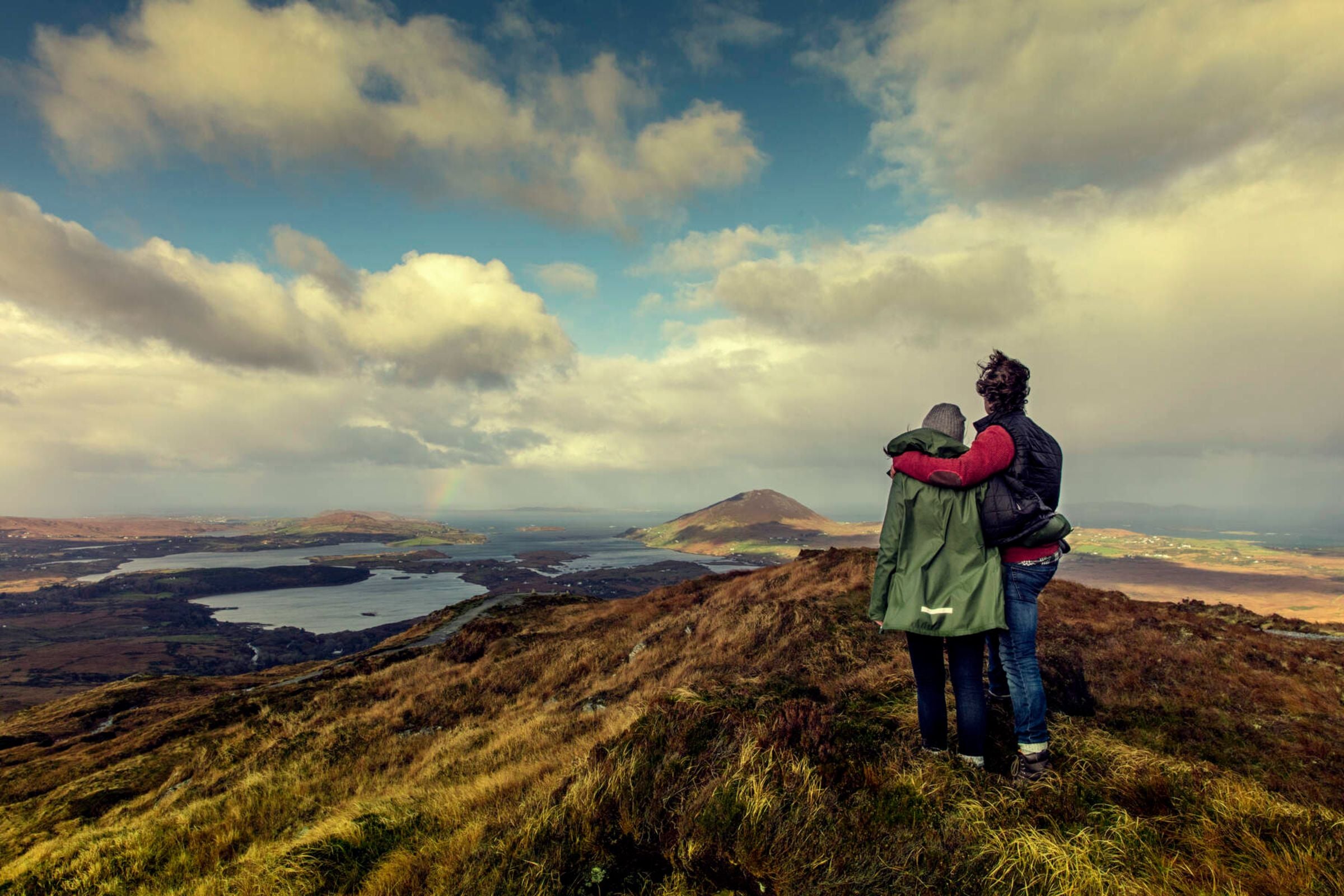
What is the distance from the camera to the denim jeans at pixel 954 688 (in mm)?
4492

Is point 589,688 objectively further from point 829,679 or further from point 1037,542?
point 1037,542

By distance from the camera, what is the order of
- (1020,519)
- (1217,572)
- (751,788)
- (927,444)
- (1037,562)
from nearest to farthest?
(751,788)
(1020,519)
(1037,562)
(927,444)
(1217,572)

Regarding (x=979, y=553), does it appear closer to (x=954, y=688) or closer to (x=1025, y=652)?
(x=1025, y=652)

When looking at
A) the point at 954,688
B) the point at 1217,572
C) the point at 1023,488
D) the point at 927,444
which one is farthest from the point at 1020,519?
the point at 1217,572

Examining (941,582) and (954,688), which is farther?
(941,582)

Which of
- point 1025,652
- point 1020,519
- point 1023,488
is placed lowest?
point 1025,652

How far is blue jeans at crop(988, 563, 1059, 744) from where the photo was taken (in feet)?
14.8

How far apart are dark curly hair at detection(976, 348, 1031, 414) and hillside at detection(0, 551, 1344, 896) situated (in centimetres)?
335

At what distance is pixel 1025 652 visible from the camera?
454 cm

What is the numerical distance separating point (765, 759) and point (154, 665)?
137 metres

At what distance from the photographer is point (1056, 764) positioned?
15.4 feet

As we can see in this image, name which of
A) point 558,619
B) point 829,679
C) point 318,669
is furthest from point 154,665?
point 829,679

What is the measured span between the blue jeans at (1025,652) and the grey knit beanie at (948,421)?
130 centimetres

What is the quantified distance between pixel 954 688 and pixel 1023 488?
1.86m
